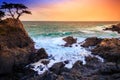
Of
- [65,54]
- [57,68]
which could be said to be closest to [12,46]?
[57,68]

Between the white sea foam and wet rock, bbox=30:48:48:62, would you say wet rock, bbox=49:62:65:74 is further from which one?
wet rock, bbox=30:48:48:62

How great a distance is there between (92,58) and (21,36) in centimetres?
772

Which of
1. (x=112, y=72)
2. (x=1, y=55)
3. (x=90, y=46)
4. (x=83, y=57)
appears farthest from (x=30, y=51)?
(x=112, y=72)

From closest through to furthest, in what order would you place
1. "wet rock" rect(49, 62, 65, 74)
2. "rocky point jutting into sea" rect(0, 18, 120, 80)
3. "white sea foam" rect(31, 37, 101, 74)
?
"rocky point jutting into sea" rect(0, 18, 120, 80), "wet rock" rect(49, 62, 65, 74), "white sea foam" rect(31, 37, 101, 74)

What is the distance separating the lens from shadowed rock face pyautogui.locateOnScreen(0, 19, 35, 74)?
59.2ft

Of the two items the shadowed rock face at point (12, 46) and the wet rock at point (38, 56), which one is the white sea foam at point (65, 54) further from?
the shadowed rock face at point (12, 46)

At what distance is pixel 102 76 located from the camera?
15.3 m

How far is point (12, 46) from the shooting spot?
20.0 metres

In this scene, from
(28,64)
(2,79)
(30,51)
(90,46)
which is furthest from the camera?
(90,46)

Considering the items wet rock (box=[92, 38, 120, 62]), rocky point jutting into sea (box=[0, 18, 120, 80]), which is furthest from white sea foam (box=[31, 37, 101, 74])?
wet rock (box=[92, 38, 120, 62])

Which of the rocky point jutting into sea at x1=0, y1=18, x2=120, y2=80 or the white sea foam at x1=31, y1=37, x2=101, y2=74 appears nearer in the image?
the rocky point jutting into sea at x1=0, y1=18, x2=120, y2=80

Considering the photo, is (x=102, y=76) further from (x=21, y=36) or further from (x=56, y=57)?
(x=21, y=36)

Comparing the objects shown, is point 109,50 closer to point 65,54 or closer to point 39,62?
Result: point 65,54

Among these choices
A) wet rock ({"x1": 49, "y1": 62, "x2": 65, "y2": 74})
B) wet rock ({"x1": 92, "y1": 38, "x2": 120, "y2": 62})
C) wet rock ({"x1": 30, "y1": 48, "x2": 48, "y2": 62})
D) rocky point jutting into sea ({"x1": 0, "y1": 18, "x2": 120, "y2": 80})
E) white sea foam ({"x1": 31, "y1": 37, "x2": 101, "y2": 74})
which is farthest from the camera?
wet rock ({"x1": 30, "y1": 48, "x2": 48, "y2": 62})
